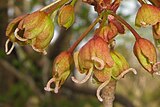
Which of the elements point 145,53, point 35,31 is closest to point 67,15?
point 35,31

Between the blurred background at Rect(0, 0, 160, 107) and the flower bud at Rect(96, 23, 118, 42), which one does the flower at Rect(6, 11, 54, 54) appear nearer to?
the flower bud at Rect(96, 23, 118, 42)

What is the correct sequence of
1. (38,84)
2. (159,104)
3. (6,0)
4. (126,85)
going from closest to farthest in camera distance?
1. (6,0)
2. (38,84)
3. (126,85)
4. (159,104)

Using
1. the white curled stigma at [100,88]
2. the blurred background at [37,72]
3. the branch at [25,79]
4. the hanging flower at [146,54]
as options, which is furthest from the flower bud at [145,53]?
the branch at [25,79]

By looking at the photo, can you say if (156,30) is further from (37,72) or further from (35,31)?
(37,72)

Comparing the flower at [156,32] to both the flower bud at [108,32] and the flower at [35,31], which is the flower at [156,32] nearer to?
the flower bud at [108,32]

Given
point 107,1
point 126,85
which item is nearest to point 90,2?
point 107,1

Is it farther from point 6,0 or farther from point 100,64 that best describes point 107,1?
point 6,0
